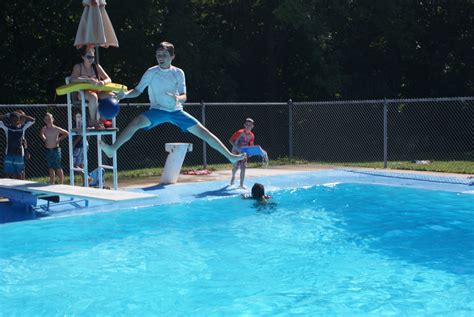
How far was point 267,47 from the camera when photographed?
23125 millimetres

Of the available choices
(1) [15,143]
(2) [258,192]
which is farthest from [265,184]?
(1) [15,143]

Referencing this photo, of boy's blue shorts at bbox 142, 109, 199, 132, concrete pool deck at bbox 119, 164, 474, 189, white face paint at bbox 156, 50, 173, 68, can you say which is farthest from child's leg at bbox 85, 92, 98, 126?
concrete pool deck at bbox 119, 164, 474, 189

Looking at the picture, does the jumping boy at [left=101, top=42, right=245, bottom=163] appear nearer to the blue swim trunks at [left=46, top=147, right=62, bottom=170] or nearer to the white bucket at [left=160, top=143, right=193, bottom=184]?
the blue swim trunks at [left=46, top=147, right=62, bottom=170]

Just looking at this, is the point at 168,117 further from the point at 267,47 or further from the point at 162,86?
the point at 267,47

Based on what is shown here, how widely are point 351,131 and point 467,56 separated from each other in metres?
5.53

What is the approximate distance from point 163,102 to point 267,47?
1512cm

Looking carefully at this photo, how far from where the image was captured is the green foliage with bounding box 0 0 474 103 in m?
18.1

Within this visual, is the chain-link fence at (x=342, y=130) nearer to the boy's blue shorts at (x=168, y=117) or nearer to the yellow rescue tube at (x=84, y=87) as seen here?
the yellow rescue tube at (x=84, y=87)

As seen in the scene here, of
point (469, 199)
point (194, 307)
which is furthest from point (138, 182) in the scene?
point (194, 307)

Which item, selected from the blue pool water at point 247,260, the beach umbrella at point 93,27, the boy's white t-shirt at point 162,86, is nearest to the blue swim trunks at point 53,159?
the blue pool water at point 247,260

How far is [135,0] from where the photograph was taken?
18.3 metres

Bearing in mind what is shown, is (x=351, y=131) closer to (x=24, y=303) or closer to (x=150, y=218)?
(x=150, y=218)

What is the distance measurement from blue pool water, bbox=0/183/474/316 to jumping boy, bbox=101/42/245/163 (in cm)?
133

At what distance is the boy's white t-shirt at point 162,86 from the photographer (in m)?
8.63
